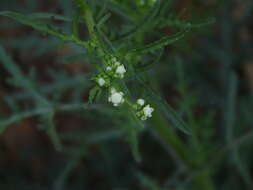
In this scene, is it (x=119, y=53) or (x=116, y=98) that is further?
(x=119, y=53)

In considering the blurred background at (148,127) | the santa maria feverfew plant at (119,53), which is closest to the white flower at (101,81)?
the santa maria feverfew plant at (119,53)

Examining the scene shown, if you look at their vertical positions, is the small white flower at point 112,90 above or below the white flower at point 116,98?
above

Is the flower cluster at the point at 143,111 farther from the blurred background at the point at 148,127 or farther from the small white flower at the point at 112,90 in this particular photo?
the blurred background at the point at 148,127

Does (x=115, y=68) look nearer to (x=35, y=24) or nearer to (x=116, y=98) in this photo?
(x=116, y=98)

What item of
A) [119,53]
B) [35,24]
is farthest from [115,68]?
[35,24]

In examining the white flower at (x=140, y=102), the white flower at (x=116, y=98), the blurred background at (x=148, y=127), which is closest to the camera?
the white flower at (x=116, y=98)

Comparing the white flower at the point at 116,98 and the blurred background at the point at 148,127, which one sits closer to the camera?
the white flower at the point at 116,98

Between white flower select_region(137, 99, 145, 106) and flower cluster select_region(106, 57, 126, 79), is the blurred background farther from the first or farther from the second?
flower cluster select_region(106, 57, 126, 79)

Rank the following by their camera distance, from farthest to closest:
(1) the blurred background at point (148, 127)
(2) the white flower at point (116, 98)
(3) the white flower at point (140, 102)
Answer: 1. (1) the blurred background at point (148, 127)
2. (3) the white flower at point (140, 102)
3. (2) the white flower at point (116, 98)

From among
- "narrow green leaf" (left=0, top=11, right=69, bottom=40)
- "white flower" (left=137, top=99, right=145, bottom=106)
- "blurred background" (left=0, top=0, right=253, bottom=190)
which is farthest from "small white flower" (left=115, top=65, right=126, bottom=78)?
"blurred background" (left=0, top=0, right=253, bottom=190)

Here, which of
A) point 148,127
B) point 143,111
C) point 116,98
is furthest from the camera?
point 148,127

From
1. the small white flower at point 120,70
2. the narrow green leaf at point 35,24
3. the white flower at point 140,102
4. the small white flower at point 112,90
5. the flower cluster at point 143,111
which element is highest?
the narrow green leaf at point 35,24
